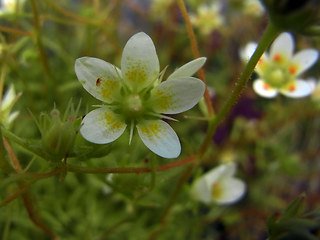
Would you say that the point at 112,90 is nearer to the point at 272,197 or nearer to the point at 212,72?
the point at 272,197

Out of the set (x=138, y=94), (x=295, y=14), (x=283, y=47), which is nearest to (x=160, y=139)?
(x=138, y=94)

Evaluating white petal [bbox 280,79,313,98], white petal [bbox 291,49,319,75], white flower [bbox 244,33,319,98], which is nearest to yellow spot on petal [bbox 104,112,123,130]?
white flower [bbox 244,33,319,98]

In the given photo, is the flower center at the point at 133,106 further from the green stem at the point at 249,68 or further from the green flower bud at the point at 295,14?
the green flower bud at the point at 295,14

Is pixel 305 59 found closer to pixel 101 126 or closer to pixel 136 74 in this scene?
pixel 136 74

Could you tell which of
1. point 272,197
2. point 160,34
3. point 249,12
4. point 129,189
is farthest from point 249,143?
point 129,189

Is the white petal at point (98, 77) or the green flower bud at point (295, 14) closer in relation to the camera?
the green flower bud at point (295, 14)

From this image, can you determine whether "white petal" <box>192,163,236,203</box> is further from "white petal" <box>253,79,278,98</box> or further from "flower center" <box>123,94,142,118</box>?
"flower center" <box>123,94,142,118</box>

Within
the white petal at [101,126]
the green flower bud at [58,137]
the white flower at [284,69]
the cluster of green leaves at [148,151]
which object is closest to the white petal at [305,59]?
the white flower at [284,69]
